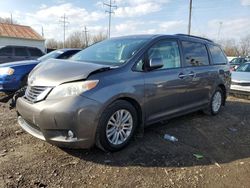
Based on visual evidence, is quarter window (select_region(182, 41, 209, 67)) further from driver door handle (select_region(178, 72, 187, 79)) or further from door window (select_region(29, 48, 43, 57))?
door window (select_region(29, 48, 43, 57))

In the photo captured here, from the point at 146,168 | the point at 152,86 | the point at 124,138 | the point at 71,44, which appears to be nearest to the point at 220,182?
the point at 146,168

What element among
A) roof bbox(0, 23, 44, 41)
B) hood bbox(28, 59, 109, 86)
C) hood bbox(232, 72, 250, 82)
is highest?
roof bbox(0, 23, 44, 41)

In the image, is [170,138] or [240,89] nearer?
[170,138]

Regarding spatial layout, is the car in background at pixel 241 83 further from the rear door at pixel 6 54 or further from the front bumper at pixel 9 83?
the rear door at pixel 6 54

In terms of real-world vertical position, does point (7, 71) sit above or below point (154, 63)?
below

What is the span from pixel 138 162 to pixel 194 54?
2.84 meters

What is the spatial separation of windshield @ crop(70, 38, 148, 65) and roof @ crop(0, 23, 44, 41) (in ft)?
98.8

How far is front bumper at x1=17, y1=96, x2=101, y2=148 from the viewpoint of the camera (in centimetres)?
346

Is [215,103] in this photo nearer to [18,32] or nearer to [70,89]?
[70,89]

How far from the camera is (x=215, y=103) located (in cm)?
653

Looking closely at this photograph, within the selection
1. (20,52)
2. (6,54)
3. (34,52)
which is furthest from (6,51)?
(34,52)

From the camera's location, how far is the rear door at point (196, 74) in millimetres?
5320

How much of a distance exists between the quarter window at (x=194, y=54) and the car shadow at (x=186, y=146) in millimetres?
1217

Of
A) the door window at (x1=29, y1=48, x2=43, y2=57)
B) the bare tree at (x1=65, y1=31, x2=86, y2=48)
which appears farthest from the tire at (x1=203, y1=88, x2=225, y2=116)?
the bare tree at (x1=65, y1=31, x2=86, y2=48)
